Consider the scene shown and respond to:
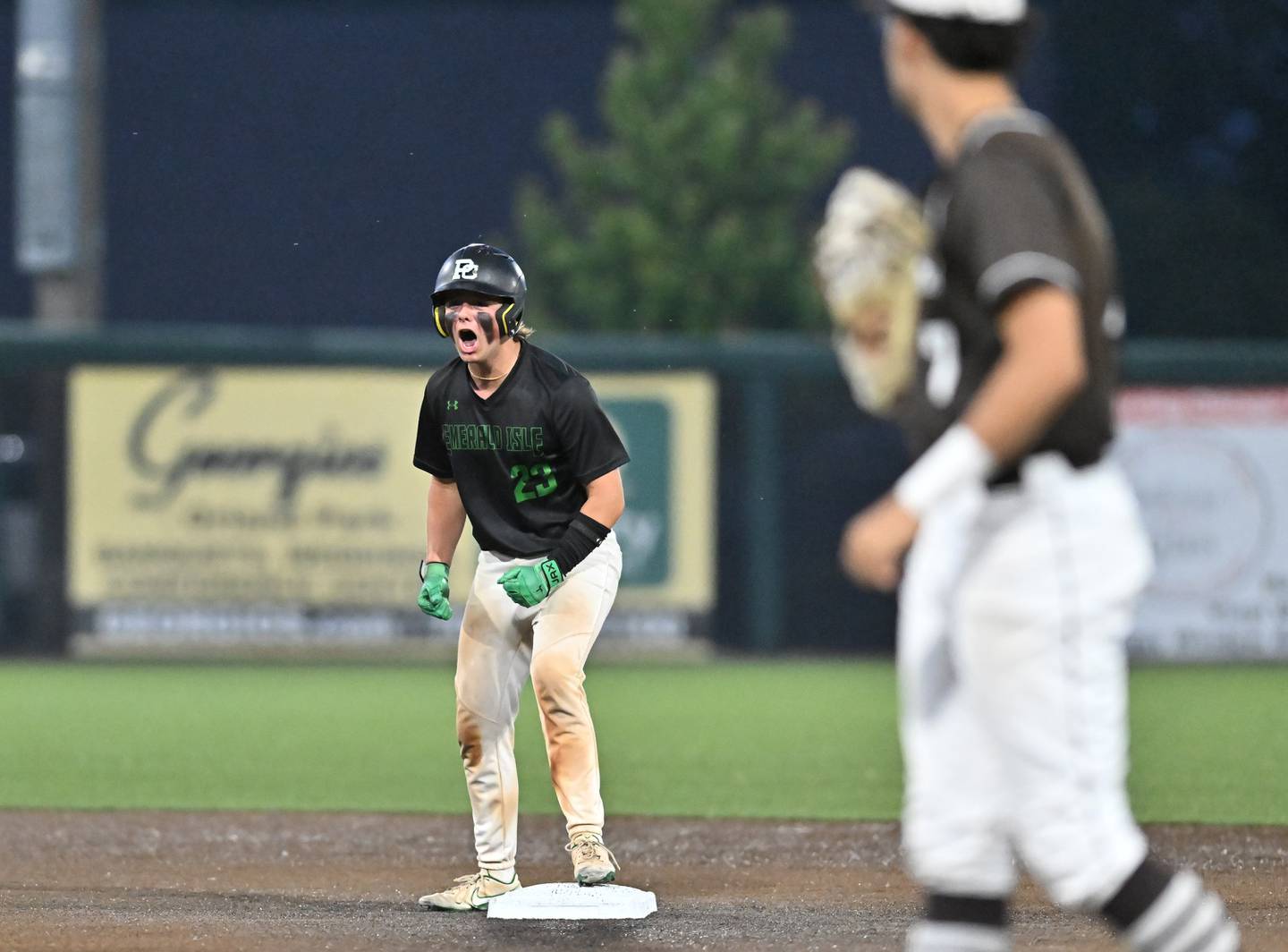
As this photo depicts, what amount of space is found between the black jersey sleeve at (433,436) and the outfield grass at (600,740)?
3.01 metres

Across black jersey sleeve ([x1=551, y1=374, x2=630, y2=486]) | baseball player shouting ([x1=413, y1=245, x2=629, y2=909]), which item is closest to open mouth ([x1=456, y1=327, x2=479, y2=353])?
baseball player shouting ([x1=413, y1=245, x2=629, y2=909])

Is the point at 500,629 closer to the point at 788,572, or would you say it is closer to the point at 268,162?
the point at 788,572

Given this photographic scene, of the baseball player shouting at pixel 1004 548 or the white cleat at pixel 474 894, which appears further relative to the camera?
the white cleat at pixel 474 894

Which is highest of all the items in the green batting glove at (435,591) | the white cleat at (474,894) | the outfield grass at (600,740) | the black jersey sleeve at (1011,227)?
the black jersey sleeve at (1011,227)

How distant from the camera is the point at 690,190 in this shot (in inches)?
1096

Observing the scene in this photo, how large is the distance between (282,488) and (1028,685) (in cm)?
1330

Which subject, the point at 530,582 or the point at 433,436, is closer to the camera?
the point at 530,582

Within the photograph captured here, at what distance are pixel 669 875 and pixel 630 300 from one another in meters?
21.0

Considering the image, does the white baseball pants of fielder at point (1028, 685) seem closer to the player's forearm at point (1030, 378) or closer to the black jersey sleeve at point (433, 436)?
the player's forearm at point (1030, 378)

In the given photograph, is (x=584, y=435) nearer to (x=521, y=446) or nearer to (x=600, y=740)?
(x=521, y=446)

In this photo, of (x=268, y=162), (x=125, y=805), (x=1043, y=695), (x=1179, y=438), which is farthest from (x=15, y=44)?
(x=1043, y=695)

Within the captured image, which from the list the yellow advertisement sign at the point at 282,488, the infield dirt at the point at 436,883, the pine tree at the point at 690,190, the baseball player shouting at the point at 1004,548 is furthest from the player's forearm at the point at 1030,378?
the pine tree at the point at 690,190

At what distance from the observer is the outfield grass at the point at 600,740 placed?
9.59 meters

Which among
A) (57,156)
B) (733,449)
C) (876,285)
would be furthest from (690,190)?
(876,285)
